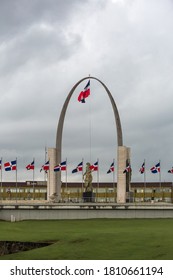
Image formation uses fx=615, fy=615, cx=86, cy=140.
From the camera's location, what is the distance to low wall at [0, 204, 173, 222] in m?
61.9

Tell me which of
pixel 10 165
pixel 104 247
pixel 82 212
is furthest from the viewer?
pixel 10 165

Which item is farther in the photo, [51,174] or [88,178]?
[51,174]

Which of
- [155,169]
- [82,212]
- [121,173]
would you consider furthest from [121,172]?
[82,212]

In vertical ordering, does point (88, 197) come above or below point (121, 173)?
below

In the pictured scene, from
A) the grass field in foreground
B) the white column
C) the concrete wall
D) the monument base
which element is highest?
the white column

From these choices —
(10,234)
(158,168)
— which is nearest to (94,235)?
(10,234)

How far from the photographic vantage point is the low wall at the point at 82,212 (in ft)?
203

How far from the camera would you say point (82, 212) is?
63688 mm

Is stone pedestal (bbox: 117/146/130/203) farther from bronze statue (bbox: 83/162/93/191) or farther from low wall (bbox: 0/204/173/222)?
low wall (bbox: 0/204/173/222)

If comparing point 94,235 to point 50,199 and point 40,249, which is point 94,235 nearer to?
point 40,249

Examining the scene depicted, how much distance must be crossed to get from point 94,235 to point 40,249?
4729 millimetres

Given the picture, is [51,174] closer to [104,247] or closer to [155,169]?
[155,169]

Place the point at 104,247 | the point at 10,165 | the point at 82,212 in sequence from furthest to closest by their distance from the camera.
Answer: the point at 10,165
the point at 82,212
the point at 104,247

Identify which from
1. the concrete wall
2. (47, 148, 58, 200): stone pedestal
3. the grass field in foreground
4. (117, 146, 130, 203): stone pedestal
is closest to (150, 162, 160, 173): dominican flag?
(117, 146, 130, 203): stone pedestal
